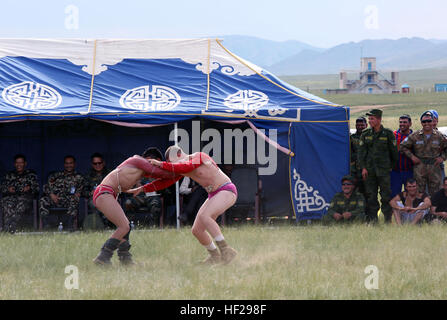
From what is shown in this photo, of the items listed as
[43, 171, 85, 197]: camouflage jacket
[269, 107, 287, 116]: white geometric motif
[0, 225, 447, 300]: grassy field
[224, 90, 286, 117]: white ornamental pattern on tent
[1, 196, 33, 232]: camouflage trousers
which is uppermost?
[224, 90, 286, 117]: white ornamental pattern on tent

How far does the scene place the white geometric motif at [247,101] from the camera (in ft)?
39.3

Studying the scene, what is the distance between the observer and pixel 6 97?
12203mm

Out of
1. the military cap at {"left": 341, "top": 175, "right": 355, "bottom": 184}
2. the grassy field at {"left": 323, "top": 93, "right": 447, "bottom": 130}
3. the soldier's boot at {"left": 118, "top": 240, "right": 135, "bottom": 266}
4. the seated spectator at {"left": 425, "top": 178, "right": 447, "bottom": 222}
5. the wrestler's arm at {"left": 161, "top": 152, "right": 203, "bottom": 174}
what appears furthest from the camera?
the grassy field at {"left": 323, "top": 93, "right": 447, "bottom": 130}

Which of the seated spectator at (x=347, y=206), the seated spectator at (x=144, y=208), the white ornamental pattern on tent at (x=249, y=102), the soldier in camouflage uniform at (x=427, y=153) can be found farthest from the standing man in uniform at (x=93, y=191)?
the soldier in camouflage uniform at (x=427, y=153)

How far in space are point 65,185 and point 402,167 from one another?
5.47m

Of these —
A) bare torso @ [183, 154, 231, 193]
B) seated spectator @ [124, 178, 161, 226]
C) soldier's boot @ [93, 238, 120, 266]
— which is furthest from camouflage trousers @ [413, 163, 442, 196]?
soldier's boot @ [93, 238, 120, 266]

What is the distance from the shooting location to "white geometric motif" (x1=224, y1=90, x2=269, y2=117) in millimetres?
11978

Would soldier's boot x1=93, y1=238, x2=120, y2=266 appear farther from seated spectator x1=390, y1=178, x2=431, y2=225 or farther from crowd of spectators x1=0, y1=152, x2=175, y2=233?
seated spectator x1=390, y1=178, x2=431, y2=225

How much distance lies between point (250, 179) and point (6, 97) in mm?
4247

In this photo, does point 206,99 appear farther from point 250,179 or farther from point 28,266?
point 28,266

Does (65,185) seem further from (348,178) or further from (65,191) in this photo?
(348,178)

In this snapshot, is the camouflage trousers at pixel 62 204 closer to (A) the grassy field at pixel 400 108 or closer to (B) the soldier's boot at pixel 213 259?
(B) the soldier's boot at pixel 213 259

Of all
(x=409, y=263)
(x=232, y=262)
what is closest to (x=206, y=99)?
(x=232, y=262)

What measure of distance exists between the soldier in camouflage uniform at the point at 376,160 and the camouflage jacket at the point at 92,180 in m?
4.21
